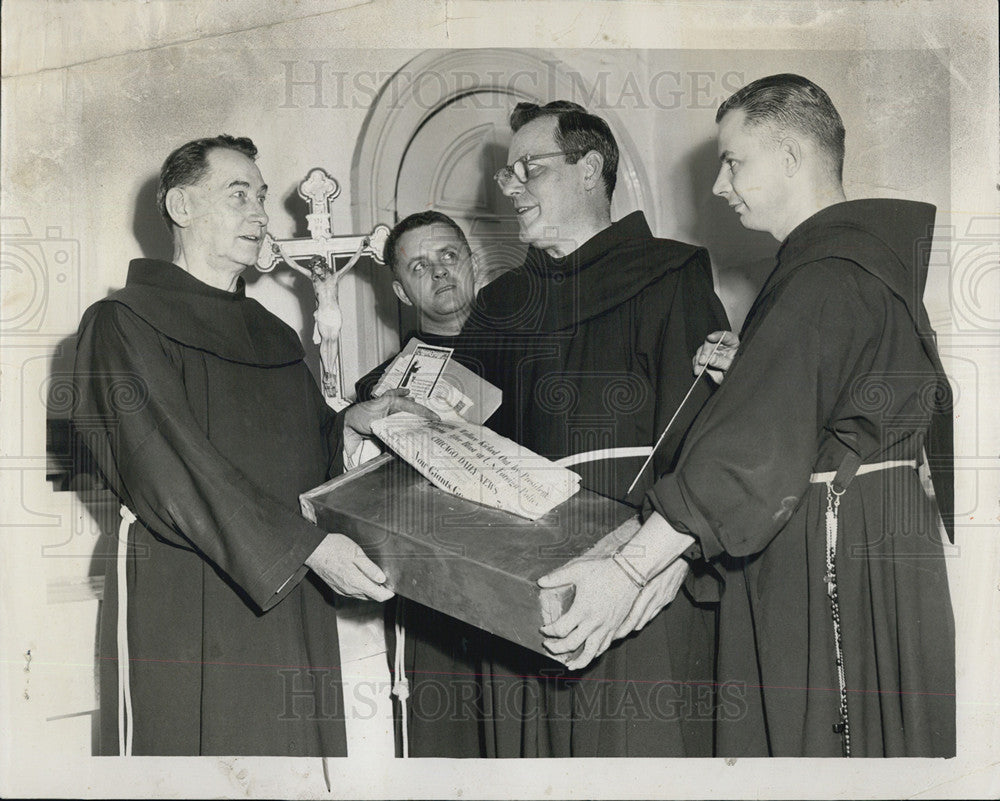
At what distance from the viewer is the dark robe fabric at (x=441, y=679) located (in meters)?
2.71

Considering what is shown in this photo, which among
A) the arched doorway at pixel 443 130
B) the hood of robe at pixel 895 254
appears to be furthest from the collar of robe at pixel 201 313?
the hood of robe at pixel 895 254

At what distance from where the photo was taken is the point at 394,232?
279 centimetres

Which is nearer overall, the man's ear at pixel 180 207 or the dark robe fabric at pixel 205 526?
the dark robe fabric at pixel 205 526

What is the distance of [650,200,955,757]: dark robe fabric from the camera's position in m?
2.34

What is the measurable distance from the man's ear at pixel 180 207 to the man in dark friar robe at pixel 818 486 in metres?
1.33

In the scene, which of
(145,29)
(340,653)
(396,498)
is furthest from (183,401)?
(145,29)

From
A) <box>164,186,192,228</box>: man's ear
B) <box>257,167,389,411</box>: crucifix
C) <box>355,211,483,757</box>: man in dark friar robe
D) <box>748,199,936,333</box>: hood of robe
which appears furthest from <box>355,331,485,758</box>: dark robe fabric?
<box>748,199,936,333</box>: hood of robe

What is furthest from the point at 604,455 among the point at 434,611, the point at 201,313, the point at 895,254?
the point at 201,313

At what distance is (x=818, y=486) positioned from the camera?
8.02 feet

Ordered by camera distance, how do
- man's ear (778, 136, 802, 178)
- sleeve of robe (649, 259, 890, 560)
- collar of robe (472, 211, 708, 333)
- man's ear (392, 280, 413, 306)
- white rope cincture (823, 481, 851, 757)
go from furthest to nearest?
man's ear (392, 280, 413, 306)
collar of robe (472, 211, 708, 333)
man's ear (778, 136, 802, 178)
white rope cincture (823, 481, 851, 757)
sleeve of robe (649, 259, 890, 560)

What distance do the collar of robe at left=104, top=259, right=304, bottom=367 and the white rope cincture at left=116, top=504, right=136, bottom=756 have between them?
1.50 feet

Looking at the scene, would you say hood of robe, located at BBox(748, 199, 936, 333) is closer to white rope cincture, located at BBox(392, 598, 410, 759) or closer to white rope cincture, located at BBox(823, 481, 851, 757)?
white rope cincture, located at BBox(823, 481, 851, 757)

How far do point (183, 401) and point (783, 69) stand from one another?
1705mm

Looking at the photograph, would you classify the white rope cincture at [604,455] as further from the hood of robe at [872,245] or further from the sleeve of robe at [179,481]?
the sleeve of robe at [179,481]
